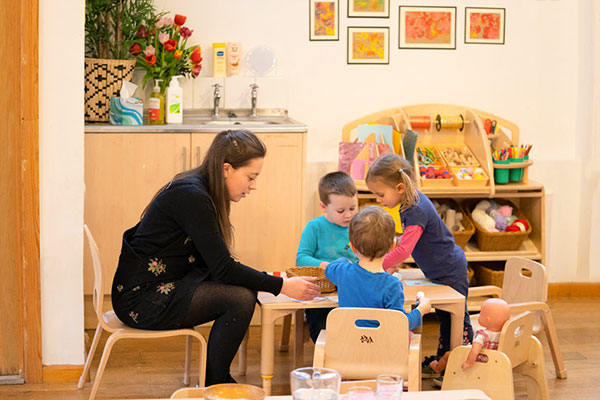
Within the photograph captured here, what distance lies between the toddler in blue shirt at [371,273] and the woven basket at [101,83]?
1.90 metres

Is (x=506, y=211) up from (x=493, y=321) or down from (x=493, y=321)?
up

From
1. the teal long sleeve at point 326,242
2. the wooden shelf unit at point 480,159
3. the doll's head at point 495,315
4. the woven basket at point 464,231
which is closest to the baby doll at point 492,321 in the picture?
the doll's head at point 495,315

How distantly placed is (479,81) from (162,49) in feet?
6.51

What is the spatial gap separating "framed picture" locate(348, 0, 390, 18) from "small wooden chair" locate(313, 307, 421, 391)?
263cm

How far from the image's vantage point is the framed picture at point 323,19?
4664 millimetres

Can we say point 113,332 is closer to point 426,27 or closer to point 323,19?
point 323,19

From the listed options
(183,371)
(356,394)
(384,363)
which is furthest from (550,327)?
(356,394)

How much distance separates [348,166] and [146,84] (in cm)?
127

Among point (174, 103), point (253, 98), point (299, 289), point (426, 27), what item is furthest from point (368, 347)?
point (426, 27)

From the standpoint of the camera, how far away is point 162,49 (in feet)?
14.1

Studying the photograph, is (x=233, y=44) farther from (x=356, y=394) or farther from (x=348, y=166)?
(x=356, y=394)

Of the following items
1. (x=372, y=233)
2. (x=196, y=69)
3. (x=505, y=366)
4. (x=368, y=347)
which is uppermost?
(x=196, y=69)

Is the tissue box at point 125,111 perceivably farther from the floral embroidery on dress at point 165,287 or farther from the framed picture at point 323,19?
the floral embroidery on dress at point 165,287

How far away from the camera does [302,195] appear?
13.7 ft
